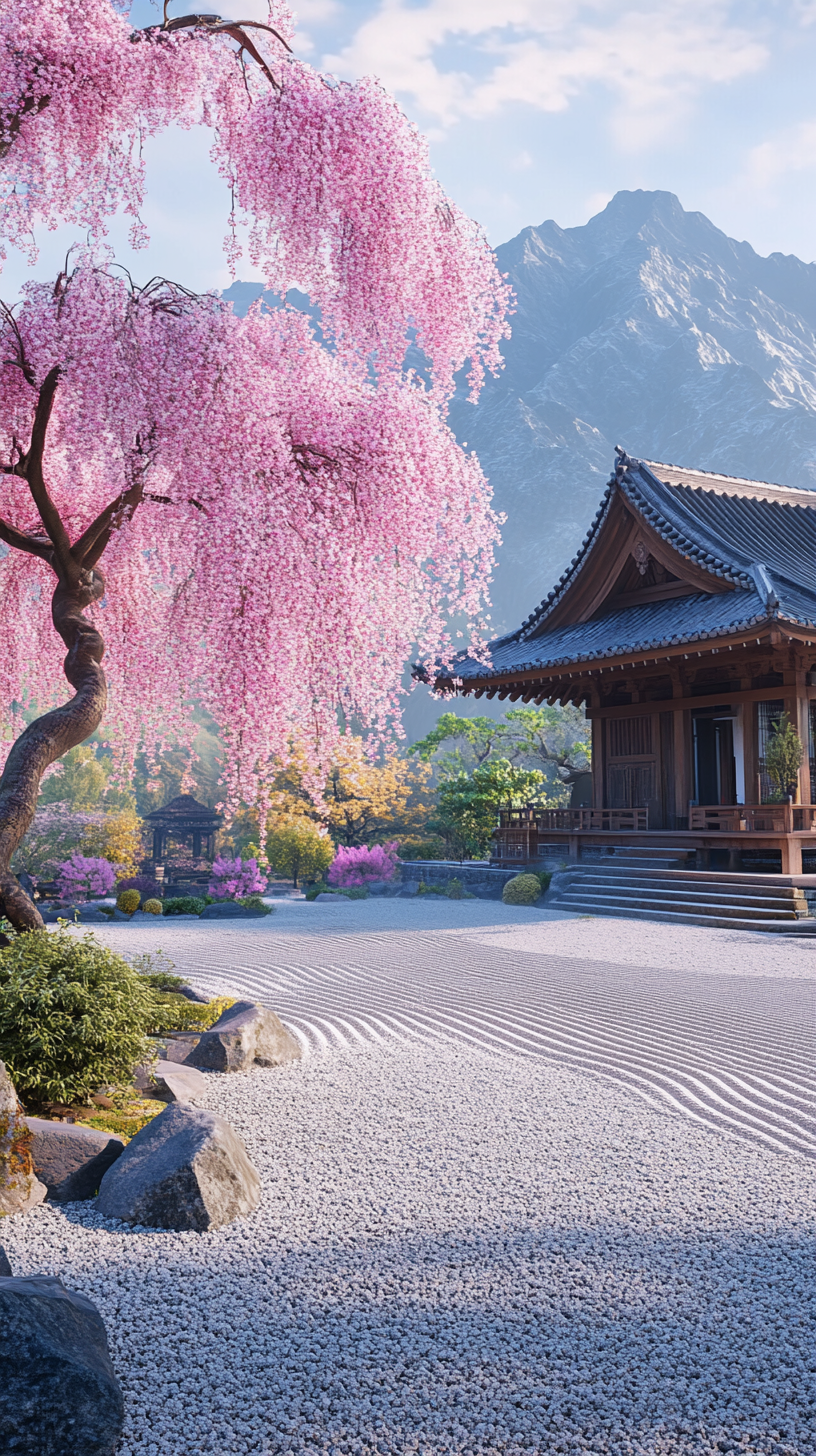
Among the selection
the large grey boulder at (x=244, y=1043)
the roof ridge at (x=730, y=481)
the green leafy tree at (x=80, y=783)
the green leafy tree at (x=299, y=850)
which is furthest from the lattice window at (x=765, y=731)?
the green leafy tree at (x=80, y=783)

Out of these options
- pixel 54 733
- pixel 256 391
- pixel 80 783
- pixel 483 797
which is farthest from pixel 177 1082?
pixel 80 783

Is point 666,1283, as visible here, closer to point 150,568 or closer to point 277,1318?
point 277,1318

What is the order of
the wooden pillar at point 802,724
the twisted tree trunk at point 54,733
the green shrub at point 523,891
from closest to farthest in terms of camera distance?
the twisted tree trunk at point 54,733 < the wooden pillar at point 802,724 < the green shrub at point 523,891

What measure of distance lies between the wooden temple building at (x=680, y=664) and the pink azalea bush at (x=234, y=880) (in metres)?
5.67

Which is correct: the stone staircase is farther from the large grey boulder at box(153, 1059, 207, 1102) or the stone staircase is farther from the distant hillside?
the distant hillside

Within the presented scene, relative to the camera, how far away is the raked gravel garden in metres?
2.67

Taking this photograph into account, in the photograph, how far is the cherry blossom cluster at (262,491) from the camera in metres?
6.26

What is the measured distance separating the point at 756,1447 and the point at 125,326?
652 centimetres

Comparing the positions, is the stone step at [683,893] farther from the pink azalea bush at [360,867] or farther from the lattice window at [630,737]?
the pink azalea bush at [360,867]

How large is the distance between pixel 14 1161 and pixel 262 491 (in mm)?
4170

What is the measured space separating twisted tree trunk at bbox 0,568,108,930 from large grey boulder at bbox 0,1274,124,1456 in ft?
12.9

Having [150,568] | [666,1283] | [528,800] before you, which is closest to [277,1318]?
[666,1283]

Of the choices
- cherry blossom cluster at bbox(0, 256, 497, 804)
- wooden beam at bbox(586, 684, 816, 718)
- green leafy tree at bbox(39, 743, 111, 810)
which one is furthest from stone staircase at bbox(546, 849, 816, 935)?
green leafy tree at bbox(39, 743, 111, 810)

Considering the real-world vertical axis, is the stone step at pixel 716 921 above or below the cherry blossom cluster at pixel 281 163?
below
